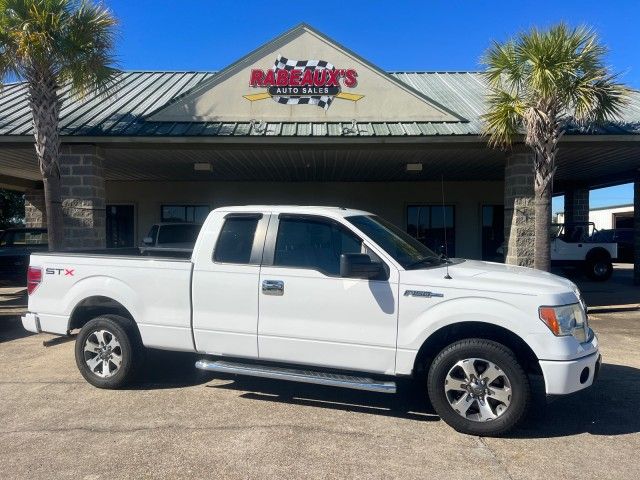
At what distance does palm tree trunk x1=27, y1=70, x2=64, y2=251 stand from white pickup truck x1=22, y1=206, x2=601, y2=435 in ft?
12.7

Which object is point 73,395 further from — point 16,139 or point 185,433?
point 16,139

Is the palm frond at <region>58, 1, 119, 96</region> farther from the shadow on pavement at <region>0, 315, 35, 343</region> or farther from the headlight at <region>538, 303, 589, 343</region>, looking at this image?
the headlight at <region>538, 303, 589, 343</region>

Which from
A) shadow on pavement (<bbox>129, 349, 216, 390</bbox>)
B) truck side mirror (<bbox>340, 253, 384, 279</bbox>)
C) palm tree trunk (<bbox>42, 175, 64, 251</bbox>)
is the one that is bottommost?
shadow on pavement (<bbox>129, 349, 216, 390</bbox>)

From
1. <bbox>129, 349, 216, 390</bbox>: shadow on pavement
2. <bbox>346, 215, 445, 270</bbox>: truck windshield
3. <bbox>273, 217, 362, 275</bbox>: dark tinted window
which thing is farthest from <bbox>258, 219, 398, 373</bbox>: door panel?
<bbox>129, 349, 216, 390</bbox>: shadow on pavement

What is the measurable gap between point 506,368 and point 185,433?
8.92ft

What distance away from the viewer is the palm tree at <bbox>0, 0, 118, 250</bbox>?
8.72 metres

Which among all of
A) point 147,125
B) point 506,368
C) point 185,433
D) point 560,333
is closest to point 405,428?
point 506,368

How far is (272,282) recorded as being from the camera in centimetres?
502

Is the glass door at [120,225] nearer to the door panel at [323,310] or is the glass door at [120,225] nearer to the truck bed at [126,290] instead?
the truck bed at [126,290]

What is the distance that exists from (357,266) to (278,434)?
1.56m

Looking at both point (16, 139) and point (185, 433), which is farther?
point (16, 139)

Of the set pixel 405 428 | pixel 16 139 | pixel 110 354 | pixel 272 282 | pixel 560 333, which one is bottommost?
pixel 405 428

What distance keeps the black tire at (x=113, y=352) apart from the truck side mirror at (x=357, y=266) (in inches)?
99.6

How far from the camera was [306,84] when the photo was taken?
1083 centimetres
